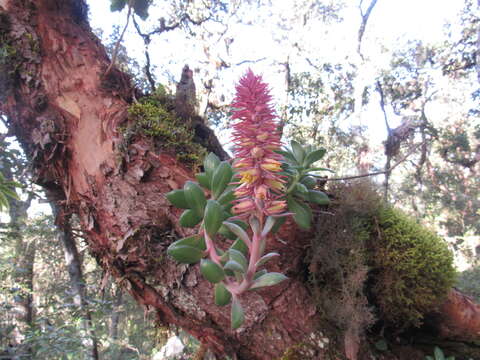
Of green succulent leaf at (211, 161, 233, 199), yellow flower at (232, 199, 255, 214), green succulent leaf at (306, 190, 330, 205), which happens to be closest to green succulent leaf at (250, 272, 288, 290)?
yellow flower at (232, 199, 255, 214)

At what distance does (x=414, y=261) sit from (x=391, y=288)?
0.63ft

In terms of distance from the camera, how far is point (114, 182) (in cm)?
183

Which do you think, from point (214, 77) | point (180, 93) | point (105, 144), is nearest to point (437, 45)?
point (214, 77)

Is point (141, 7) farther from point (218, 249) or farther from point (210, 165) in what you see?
point (218, 249)

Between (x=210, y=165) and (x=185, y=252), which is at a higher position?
(x=210, y=165)

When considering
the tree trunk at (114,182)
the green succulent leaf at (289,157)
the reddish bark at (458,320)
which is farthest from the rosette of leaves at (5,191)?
the reddish bark at (458,320)

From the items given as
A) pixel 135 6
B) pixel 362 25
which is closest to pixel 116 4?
pixel 135 6

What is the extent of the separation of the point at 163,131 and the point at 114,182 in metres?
0.41

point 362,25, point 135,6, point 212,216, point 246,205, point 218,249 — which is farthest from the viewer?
point 362,25

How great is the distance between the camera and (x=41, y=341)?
2.72 m

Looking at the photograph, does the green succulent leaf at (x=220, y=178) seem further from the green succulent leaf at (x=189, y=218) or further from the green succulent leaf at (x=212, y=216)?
the green succulent leaf at (x=212, y=216)

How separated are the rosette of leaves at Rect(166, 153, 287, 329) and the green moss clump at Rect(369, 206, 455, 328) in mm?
900

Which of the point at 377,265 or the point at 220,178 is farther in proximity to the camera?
the point at 377,265

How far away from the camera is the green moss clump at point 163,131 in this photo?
75.4 inches
